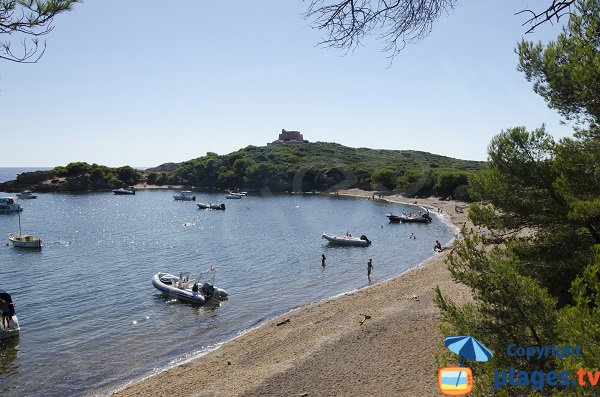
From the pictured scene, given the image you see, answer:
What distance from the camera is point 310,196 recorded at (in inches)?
4397

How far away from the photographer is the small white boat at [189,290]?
27.3 metres

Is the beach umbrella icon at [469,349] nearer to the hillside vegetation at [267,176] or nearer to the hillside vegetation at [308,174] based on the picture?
the hillside vegetation at [308,174]

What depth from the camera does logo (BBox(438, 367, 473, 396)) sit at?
23.2 feet

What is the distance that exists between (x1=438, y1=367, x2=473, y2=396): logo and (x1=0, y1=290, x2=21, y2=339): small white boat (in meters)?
21.7

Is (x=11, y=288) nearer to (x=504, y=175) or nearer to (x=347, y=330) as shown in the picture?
(x=347, y=330)

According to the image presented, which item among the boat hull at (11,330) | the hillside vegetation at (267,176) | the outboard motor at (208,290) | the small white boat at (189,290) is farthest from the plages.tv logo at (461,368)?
the hillside vegetation at (267,176)

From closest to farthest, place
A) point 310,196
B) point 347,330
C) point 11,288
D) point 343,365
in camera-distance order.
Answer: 1. point 343,365
2. point 347,330
3. point 11,288
4. point 310,196

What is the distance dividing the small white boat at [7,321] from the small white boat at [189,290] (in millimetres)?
8480

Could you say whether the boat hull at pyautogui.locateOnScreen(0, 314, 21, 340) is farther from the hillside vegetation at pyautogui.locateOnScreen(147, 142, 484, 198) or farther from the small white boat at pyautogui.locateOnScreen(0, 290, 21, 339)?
the hillside vegetation at pyautogui.locateOnScreen(147, 142, 484, 198)

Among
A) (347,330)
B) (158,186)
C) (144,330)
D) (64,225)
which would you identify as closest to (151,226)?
(64,225)

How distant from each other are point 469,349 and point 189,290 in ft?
78.3

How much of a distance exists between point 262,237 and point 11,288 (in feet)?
91.3

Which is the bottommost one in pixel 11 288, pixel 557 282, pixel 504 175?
pixel 11 288

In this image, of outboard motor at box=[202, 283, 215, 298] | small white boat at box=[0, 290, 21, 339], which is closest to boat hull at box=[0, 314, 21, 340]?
small white boat at box=[0, 290, 21, 339]
